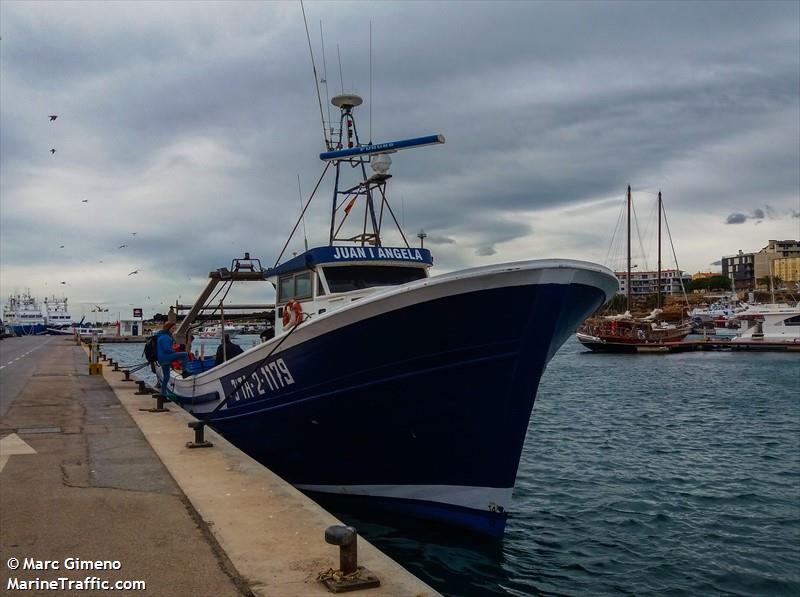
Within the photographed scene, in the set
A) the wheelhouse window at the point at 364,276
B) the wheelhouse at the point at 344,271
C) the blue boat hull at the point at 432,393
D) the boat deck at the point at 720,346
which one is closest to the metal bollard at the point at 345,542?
the blue boat hull at the point at 432,393

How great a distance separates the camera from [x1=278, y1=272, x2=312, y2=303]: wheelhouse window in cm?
1067

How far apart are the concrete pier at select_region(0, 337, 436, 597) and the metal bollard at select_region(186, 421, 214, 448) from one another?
Result: 0.43 feet

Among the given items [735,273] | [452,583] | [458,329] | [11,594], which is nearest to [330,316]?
[458,329]

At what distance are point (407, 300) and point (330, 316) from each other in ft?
3.59

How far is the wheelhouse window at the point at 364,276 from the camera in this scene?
34.1 ft

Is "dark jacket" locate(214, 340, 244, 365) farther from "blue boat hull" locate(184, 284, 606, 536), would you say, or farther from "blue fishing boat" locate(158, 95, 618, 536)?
"blue boat hull" locate(184, 284, 606, 536)

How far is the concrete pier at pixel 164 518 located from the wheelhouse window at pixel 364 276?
114 inches

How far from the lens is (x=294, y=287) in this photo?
11.1 m

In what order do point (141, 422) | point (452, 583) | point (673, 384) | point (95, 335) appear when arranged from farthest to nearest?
point (673, 384), point (95, 335), point (141, 422), point (452, 583)

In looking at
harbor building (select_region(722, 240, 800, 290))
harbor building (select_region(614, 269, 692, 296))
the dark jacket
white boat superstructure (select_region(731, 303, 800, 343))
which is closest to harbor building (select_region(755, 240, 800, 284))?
harbor building (select_region(722, 240, 800, 290))

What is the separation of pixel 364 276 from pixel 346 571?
6575 millimetres

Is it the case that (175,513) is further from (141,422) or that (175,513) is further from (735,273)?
(735,273)

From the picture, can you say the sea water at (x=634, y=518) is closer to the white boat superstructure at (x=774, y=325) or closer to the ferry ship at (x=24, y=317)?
the white boat superstructure at (x=774, y=325)

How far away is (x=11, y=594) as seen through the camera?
167 inches
